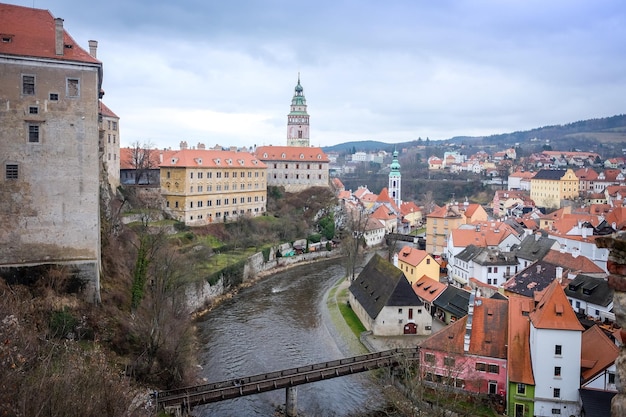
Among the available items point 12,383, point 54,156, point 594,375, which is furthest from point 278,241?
point 12,383

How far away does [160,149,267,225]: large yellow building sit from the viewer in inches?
1809

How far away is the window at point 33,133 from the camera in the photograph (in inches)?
789

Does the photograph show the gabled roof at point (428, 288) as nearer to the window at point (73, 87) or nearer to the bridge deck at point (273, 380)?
the bridge deck at point (273, 380)

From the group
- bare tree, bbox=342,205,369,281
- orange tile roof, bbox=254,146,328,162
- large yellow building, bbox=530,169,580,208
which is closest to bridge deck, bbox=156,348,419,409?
bare tree, bbox=342,205,369,281

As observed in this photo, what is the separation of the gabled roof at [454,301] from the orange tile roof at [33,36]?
20254 millimetres

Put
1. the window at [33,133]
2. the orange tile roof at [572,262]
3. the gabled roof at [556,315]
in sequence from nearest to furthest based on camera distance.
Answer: the gabled roof at [556,315], the window at [33,133], the orange tile roof at [572,262]

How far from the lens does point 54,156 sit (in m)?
20.3

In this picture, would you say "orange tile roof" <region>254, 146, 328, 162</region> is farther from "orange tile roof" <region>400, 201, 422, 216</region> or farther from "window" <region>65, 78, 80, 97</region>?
"window" <region>65, 78, 80, 97</region>

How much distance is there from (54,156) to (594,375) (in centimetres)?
2101

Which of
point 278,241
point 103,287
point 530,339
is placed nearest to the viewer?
point 530,339

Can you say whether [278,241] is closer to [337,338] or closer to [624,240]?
[337,338]

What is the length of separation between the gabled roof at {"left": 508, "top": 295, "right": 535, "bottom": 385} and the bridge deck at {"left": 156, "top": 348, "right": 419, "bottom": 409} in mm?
3901

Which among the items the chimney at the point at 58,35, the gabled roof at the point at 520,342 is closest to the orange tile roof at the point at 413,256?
the gabled roof at the point at 520,342

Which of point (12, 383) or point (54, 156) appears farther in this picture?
point (54, 156)
